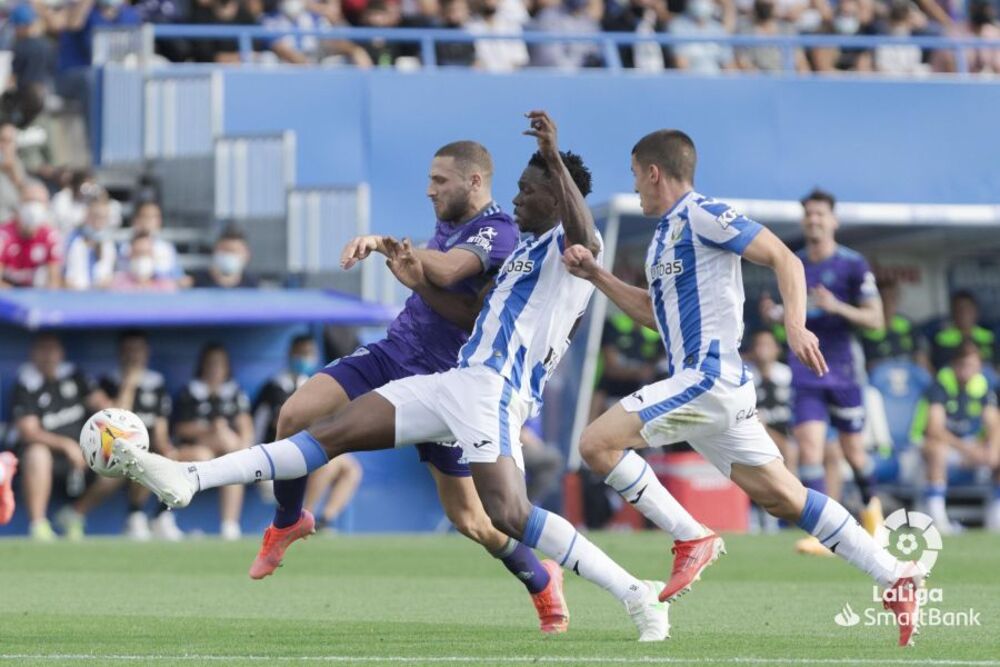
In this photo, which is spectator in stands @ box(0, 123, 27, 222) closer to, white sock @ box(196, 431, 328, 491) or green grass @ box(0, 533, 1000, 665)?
green grass @ box(0, 533, 1000, 665)

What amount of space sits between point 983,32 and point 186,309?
11940mm

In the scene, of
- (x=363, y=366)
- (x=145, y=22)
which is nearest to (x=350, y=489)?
(x=145, y=22)

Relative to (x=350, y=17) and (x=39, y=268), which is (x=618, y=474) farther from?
(x=350, y=17)

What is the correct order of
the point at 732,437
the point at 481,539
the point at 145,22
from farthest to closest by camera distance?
the point at 145,22 → the point at 481,539 → the point at 732,437

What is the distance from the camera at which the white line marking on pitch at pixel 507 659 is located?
24.7 ft

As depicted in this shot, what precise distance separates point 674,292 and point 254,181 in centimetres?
1351

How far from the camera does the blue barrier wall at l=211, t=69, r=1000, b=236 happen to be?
22438 mm

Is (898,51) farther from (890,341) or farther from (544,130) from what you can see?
(544,130)

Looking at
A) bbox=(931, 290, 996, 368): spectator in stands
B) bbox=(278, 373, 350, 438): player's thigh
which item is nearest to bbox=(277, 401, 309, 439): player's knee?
bbox=(278, 373, 350, 438): player's thigh

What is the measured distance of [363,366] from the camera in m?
9.82

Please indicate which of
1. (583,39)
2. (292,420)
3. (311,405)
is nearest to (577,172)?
(311,405)

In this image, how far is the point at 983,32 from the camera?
1017 inches

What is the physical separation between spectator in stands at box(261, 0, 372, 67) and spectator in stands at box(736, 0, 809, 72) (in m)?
4.70

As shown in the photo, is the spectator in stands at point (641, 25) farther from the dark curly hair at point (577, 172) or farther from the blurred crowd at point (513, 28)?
the dark curly hair at point (577, 172)
